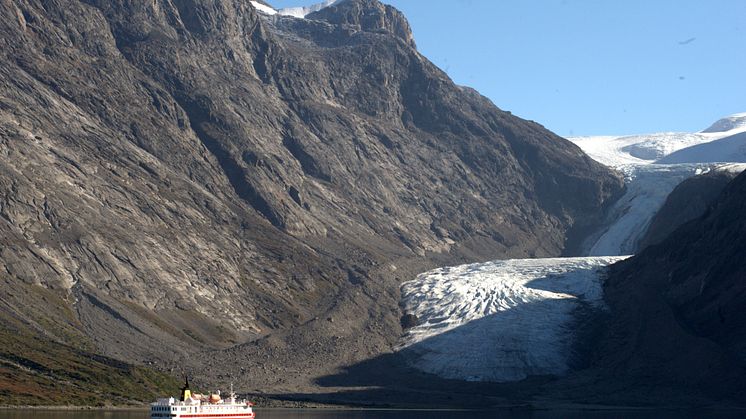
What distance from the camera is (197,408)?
12812 cm

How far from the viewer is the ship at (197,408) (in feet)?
408

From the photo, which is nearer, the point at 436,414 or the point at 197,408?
the point at 197,408

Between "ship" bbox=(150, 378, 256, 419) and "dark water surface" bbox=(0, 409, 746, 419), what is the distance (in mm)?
9763

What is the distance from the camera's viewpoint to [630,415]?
166 metres

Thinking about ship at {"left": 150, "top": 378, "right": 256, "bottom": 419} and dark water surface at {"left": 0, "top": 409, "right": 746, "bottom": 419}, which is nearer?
ship at {"left": 150, "top": 378, "right": 256, "bottom": 419}

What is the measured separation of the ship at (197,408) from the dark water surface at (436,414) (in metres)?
9.76

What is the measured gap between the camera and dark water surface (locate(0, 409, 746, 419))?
13888 cm

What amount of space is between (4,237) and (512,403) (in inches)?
3799

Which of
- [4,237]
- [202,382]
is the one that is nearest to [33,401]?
[202,382]

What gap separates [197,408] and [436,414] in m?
51.0

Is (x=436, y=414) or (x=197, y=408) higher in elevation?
(x=197, y=408)

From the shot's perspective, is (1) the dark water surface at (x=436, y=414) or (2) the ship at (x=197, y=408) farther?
(1) the dark water surface at (x=436, y=414)

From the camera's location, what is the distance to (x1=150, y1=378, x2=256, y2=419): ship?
124 m

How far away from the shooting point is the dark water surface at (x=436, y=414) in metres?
139
